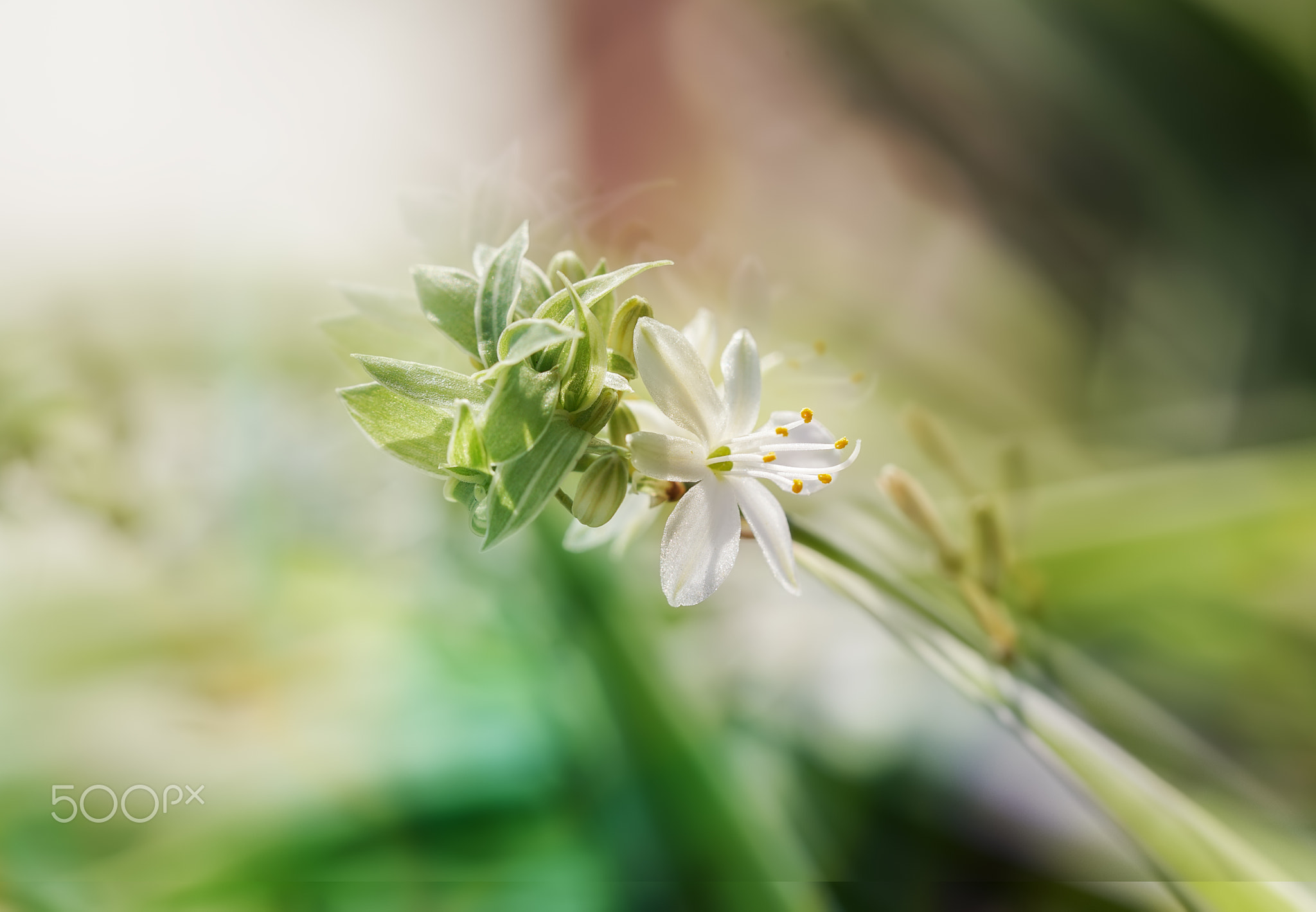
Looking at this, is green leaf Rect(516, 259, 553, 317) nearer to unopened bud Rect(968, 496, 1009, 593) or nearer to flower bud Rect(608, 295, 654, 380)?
flower bud Rect(608, 295, 654, 380)

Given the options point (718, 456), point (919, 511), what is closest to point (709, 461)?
point (718, 456)

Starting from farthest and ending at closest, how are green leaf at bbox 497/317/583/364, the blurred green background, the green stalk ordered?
1. the blurred green background
2. the green stalk
3. green leaf at bbox 497/317/583/364

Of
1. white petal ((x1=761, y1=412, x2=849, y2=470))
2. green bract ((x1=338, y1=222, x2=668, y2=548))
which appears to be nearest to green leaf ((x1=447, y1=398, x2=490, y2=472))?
green bract ((x1=338, y1=222, x2=668, y2=548))

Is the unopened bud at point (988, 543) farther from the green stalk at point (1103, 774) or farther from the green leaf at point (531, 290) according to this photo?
the green leaf at point (531, 290)

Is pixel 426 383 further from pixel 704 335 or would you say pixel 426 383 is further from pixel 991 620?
pixel 991 620

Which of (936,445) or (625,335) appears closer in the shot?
(625,335)

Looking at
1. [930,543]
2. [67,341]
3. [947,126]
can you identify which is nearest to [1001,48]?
[947,126]

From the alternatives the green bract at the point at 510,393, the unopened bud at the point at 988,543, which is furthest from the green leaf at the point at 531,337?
the unopened bud at the point at 988,543
